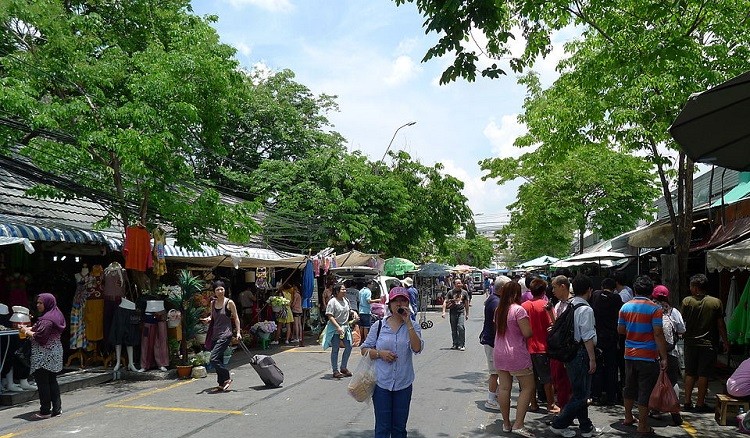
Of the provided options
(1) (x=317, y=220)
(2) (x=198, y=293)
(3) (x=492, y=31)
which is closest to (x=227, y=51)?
(2) (x=198, y=293)

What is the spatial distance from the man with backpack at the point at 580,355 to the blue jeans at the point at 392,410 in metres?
2.29

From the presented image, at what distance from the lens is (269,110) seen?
28250 mm

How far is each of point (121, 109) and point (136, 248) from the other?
2.42m

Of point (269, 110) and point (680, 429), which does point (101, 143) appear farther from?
point (269, 110)

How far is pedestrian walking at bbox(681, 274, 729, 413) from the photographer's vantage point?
27.4 feet

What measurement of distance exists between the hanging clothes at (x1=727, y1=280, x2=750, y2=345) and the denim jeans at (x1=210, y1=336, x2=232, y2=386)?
8.13 metres

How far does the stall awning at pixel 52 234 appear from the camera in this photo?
944cm

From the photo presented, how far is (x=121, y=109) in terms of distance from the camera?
10.9m

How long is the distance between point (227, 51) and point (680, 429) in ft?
35.2

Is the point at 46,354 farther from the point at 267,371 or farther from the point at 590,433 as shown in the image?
the point at 590,433

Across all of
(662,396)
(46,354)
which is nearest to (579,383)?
(662,396)

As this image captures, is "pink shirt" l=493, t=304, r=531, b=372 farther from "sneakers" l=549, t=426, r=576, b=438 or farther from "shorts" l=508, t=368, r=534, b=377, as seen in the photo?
"sneakers" l=549, t=426, r=576, b=438

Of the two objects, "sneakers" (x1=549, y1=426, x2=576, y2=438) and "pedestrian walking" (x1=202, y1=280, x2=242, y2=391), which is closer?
"sneakers" (x1=549, y1=426, x2=576, y2=438)

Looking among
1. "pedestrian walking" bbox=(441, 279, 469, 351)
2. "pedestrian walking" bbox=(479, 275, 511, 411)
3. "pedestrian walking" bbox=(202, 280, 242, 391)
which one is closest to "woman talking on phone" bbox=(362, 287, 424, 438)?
"pedestrian walking" bbox=(479, 275, 511, 411)
